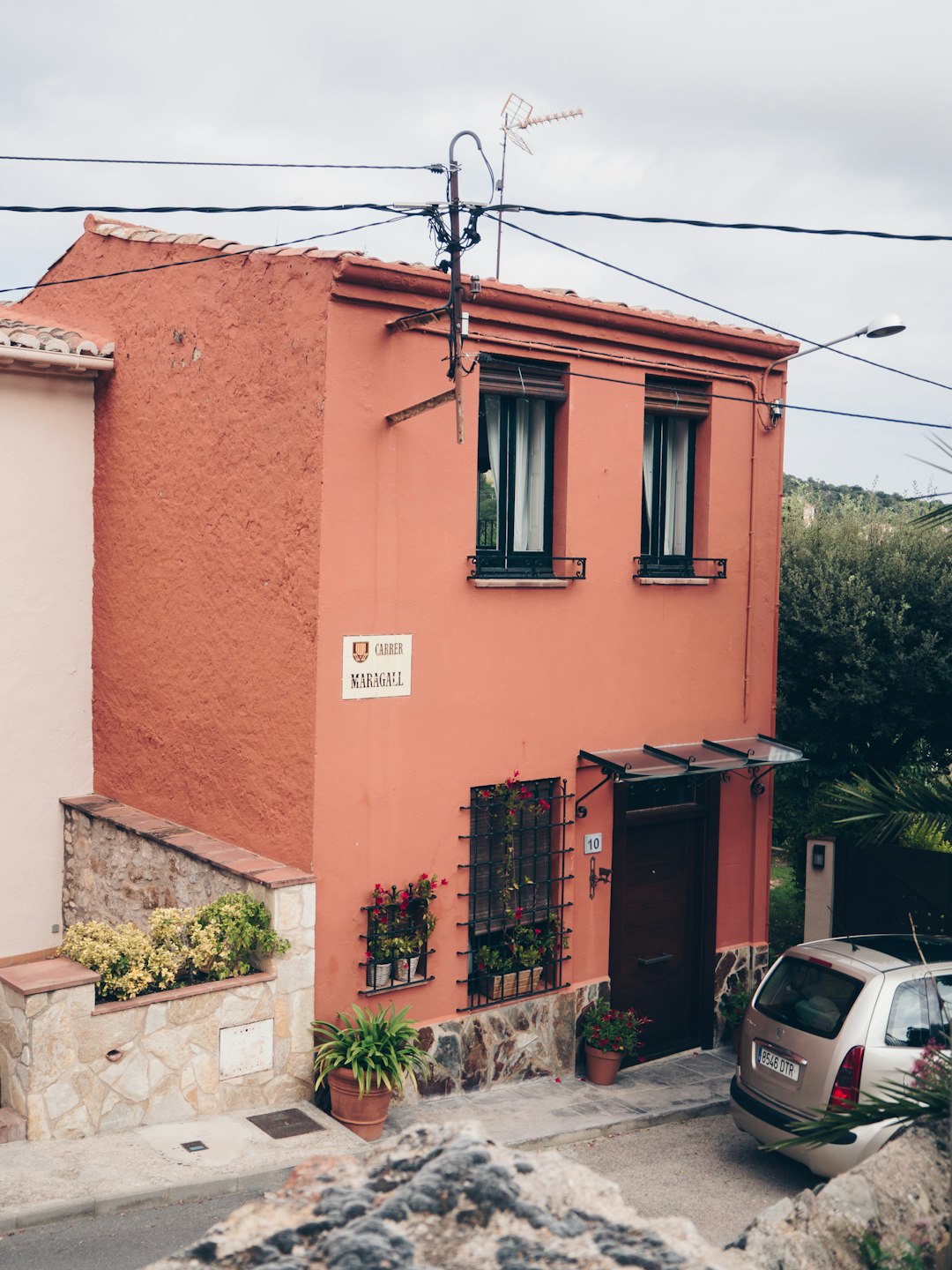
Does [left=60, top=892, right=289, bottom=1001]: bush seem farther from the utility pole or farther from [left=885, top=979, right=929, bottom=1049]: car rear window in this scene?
[left=885, top=979, right=929, bottom=1049]: car rear window

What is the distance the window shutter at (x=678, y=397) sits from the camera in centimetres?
1129

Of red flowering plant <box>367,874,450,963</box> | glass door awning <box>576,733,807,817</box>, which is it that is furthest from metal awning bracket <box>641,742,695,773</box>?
red flowering plant <box>367,874,450,963</box>

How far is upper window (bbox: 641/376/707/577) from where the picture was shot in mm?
11445

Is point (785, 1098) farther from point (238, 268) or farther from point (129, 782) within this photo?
point (238, 268)

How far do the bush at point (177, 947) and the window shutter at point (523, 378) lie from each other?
14.8 ft

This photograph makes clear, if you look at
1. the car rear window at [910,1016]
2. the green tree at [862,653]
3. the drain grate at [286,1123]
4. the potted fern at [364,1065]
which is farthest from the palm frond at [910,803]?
the green tree at [862,653]

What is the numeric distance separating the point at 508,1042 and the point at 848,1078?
3.05 metres

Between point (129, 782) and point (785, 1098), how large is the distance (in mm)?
6282

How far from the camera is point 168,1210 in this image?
23.6ft

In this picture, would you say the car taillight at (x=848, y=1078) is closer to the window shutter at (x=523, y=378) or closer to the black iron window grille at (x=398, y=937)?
the black iron window grille at (x=398, y=937)

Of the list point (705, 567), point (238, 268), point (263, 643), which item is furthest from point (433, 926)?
point (238, 268)

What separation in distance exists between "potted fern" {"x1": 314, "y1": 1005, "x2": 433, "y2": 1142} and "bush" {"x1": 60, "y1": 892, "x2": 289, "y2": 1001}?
0.80 m

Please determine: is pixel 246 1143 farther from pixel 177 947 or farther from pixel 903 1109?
pixel 903 1109

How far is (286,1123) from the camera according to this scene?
8477 mm
